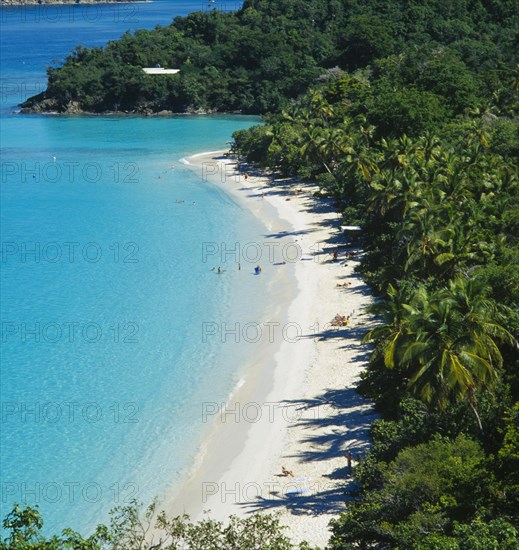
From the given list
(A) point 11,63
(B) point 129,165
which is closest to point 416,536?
(B) point 129,165

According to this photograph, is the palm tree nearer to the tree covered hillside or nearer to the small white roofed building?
the tree covered hillside

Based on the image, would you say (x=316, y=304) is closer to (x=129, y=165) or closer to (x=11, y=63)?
(x=129, y=165)

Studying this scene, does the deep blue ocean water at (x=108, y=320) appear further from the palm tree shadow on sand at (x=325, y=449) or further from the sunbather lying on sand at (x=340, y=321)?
the sunbather lying on sand at (x=340, y=321)

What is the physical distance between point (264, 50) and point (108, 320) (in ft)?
247

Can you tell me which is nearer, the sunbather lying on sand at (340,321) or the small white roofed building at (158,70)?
the sunbather lying on sand at (340,321)

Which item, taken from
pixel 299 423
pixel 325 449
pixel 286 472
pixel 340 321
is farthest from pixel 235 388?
pixel 286 472

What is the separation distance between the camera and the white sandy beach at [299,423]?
27.0m

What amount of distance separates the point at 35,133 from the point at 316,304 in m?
64.7

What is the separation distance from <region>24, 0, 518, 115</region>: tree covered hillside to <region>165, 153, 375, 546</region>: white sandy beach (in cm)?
5631

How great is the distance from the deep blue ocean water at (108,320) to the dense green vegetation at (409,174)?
7.78m

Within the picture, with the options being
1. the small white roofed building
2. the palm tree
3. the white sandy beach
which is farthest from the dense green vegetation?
the small white roofed building

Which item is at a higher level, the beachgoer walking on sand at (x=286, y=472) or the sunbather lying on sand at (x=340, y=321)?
the sunbather lying on sand at (x=340, y=321)

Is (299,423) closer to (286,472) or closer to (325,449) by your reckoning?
(325,449)

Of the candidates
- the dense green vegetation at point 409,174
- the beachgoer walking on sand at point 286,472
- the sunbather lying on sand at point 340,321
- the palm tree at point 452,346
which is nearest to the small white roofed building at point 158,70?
the dense green vegetation at point 409,174
